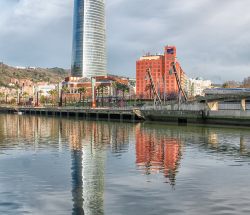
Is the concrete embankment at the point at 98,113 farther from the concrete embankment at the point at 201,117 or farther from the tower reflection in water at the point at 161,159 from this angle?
the tower reflection in water at the point at 161,159

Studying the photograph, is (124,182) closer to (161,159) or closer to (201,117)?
(161,159)

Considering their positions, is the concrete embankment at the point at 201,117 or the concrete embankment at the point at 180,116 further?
the concrete embankment at the point at 180,116

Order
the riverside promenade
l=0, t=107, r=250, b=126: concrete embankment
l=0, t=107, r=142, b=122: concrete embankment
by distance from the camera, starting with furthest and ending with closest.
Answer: l=0, t=107, r=142, b=122: concrete embankment < the riverside promenade < l=0, t=107, r=250, b=126: concrete embankment

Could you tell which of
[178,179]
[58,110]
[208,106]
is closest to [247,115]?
[208,106]

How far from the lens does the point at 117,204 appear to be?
21.7 meters

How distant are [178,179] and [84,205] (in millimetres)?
8974

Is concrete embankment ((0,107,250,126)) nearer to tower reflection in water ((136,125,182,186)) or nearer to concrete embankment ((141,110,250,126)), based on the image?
concrete embankment ((141,110,250,126))

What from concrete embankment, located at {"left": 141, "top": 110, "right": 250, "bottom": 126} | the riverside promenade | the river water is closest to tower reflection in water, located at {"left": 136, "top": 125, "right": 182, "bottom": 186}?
the river water

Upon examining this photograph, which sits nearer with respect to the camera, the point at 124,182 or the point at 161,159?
the point at 124,182

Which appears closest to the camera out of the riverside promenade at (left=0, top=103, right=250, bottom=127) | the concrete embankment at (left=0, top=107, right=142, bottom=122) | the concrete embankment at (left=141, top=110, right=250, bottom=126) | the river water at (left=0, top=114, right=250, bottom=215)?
the river water at (left=0, top=114, right=250, bottom=215)

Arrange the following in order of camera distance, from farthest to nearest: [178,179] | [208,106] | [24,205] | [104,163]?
[208,106] < [104,163] < [178,179] < [24,205]

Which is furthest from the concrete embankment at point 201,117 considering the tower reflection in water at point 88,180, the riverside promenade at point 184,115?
the tower reflection in water at point 88,180

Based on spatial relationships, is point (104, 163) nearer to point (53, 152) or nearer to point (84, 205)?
point (53, 152)

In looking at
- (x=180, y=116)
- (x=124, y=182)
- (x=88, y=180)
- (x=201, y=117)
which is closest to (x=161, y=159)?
(x=124, y=182)
